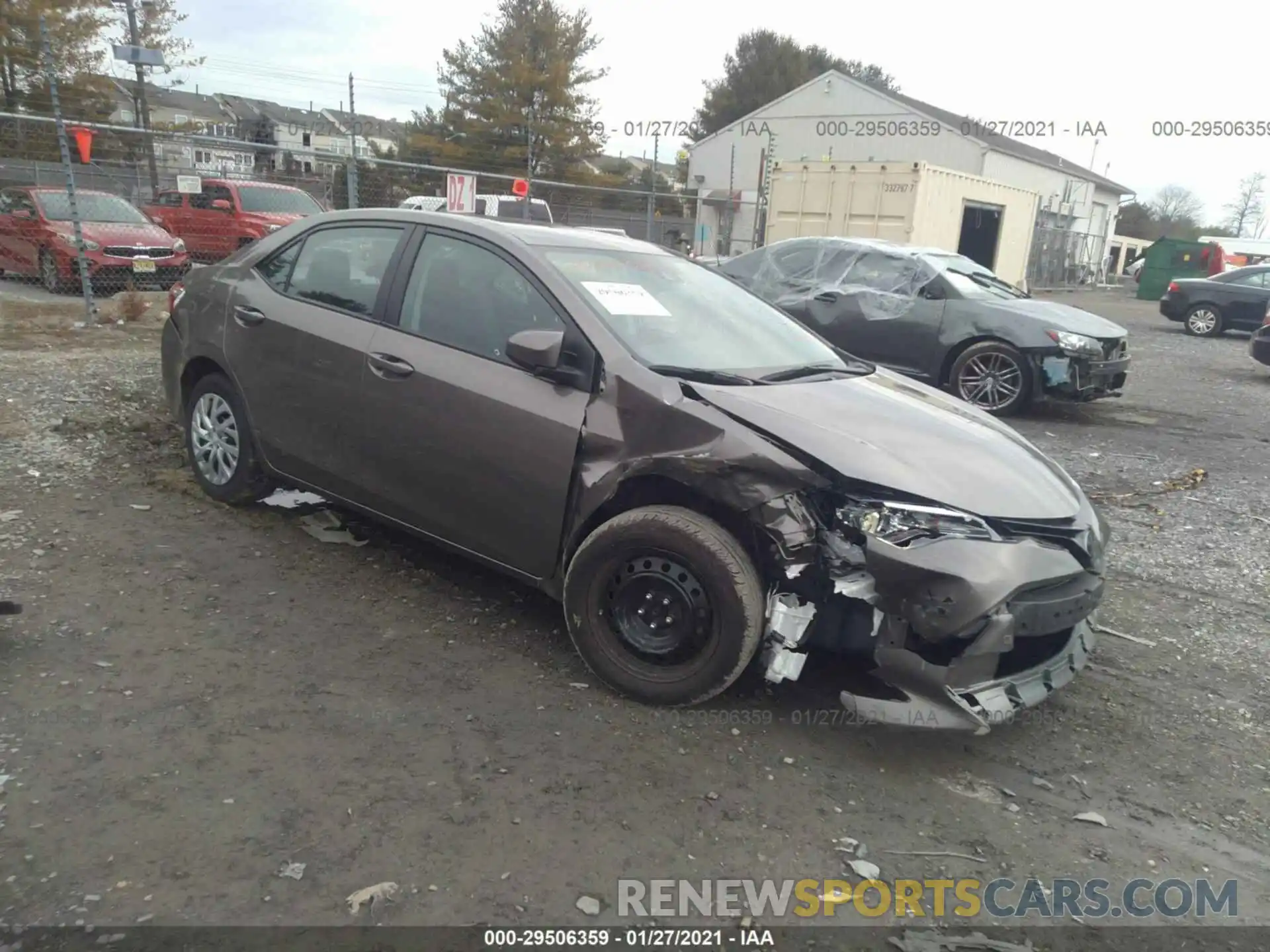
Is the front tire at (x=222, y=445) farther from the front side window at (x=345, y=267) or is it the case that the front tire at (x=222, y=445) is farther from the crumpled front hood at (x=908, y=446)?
the crumpled front hood at (x=908, y=446)

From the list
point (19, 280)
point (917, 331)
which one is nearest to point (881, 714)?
point (917, 331)

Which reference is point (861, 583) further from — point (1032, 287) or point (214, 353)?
point (1032, 287)

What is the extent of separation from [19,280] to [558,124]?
27.0 metres

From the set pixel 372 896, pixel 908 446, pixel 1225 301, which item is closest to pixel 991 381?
pixel 908 446

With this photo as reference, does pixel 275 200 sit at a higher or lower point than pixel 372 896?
higher

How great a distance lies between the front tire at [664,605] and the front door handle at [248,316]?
2.25 metres

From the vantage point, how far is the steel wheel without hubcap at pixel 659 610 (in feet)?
9.89

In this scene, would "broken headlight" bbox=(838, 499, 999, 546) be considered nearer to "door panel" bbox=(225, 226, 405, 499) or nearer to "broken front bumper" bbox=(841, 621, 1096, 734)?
"broken front bumper" bbox=(841, 621, 1096, 734)

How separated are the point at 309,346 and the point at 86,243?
1004cm

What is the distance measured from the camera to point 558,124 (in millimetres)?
36562

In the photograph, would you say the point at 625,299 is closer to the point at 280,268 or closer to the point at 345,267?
the point at 345,267

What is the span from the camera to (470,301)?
12.0 ft

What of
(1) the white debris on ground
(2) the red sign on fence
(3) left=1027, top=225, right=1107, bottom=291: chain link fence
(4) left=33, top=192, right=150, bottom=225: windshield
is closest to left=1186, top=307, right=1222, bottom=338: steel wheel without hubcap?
(3) left=1027, top=225, right=1107, bottom=291: chain link fence

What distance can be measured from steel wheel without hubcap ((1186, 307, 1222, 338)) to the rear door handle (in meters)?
19.8
